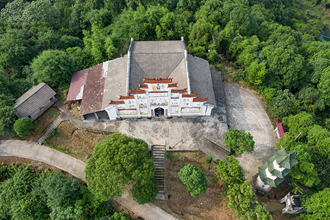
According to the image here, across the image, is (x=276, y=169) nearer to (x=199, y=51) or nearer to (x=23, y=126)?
(x=199, y=51)

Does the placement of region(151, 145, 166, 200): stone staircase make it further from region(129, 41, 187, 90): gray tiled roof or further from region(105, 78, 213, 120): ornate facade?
region(129, 41, 187, 90): gray tiled roof

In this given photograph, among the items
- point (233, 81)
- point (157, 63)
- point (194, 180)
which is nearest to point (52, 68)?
point (157, 63)

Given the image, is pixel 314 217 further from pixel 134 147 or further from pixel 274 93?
pixel 134 147

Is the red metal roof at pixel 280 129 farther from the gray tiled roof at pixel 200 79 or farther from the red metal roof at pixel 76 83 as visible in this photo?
the red metal roof at pixel 76 83

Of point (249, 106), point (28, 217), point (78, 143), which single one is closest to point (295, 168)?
point (249, 106)

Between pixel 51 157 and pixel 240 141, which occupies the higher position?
pixel 240 141

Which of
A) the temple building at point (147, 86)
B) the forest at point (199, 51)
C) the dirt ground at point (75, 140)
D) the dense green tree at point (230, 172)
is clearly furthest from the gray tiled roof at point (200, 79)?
the dirt ground at point (75, 140)
